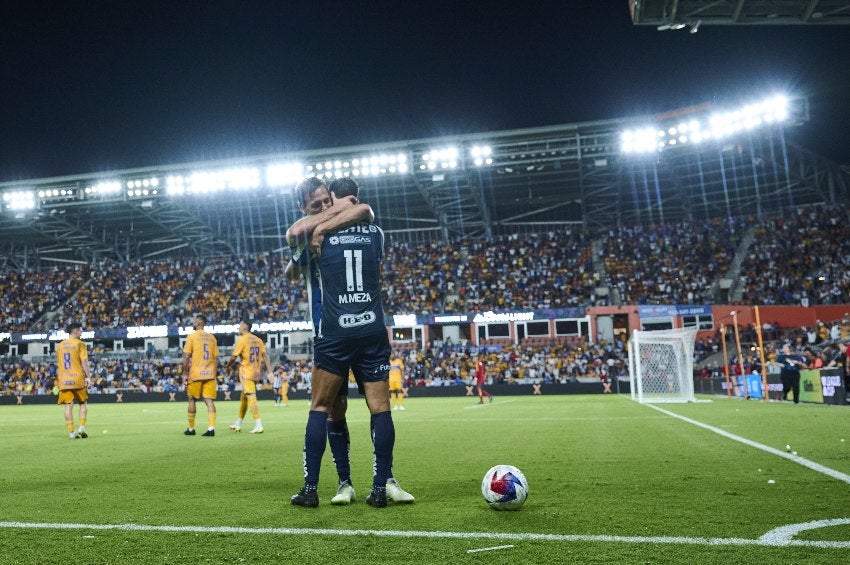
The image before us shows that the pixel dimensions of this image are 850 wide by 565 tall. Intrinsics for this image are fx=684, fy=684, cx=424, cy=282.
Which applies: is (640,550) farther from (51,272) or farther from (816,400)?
(51,272)

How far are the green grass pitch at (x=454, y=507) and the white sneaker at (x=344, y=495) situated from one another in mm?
64

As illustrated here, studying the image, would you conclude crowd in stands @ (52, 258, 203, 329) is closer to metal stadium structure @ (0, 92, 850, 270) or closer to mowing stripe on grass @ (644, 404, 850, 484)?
metal stadium structure @ (0, 92, 850, 270)

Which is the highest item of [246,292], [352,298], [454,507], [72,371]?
[246,292]

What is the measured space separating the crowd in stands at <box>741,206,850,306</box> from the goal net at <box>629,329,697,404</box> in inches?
589

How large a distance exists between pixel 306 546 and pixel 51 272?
55.8 meters

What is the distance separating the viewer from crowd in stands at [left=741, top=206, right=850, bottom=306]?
35250mm

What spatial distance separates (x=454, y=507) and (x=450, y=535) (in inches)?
33.6

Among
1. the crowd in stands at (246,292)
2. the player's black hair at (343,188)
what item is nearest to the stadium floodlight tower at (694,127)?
the crowd in stands at (246,292)

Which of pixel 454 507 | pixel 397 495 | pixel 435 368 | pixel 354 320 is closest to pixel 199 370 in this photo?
pixel 354 320

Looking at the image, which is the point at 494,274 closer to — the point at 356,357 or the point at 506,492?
the point at 356,357

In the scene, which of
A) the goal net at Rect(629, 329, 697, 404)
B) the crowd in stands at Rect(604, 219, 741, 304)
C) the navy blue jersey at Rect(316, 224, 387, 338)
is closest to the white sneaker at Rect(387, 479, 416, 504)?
the navy blue jersey at Rect(316, 224, 387, 338)

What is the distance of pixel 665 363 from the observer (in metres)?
24.8

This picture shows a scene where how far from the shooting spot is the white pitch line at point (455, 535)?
10.4 feet

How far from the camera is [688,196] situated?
143 feet
